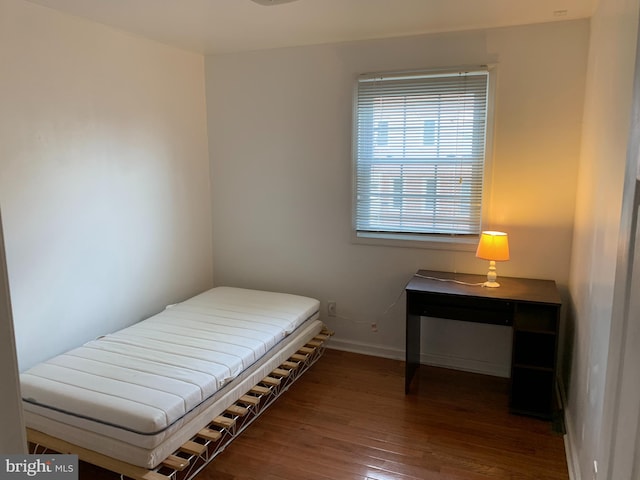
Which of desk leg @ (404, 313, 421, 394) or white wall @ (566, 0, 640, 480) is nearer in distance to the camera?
white wall @ (566, 0, 640, 480)

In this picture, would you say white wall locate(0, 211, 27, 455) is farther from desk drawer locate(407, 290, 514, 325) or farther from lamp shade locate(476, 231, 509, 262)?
lamp shade locate(476, 231, 509, 262)

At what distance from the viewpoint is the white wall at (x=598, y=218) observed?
5.52ft

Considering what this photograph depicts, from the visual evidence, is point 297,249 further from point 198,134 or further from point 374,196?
point 198,134

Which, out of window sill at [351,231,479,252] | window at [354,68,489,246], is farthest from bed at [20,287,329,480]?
window at [354,68,489,246]

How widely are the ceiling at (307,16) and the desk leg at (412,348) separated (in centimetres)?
192

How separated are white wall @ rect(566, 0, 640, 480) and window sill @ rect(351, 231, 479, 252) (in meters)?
0.70

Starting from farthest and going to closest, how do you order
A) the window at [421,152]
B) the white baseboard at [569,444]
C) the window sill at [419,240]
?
the window sill at [419,240] < the window at [421,152] < the white baseboard at [569,444]

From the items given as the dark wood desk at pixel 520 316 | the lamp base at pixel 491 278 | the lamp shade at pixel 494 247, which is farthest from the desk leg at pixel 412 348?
A: the lamp shade at pixel 494 247

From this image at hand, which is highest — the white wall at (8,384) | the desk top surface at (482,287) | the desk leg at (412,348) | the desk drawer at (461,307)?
the white wall at (8,384)

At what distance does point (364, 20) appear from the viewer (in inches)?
117

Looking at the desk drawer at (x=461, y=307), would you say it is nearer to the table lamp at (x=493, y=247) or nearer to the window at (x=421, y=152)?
the table lamp at (x=493, y=247)

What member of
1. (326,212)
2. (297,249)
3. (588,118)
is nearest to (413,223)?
(326,212)

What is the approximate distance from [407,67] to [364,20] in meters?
0.53

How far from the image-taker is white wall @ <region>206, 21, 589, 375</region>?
3057 mm
